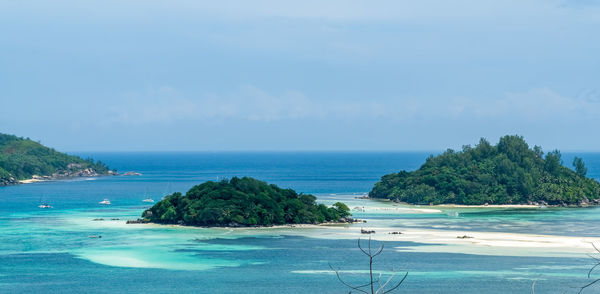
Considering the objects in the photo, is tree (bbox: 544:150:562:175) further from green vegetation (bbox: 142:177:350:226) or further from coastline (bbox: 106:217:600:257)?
coastline (bbox: 106:217:600:257)

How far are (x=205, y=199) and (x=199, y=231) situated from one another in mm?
7921

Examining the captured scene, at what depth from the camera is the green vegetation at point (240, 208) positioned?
340 ft

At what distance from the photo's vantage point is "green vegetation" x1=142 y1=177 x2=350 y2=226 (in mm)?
103625

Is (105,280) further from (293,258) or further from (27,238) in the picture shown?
(27,238)

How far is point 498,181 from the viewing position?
15150 cm

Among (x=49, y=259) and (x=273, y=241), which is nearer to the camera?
(x=49, y=259)

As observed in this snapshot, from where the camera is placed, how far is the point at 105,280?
220ft

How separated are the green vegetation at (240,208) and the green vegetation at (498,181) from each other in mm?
42411

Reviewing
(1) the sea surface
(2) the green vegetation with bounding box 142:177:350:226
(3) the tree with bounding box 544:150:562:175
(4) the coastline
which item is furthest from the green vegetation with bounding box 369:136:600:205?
(4) the coastline

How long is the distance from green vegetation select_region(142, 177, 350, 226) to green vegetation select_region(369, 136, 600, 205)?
42411 millimetres

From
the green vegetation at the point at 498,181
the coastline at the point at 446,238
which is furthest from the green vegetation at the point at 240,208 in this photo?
the green vegetation at the point at 498,181

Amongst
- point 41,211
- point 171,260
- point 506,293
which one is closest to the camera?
point 506,293

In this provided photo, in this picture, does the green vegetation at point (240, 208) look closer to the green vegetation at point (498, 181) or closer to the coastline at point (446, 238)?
the coastline at point (446, 238)

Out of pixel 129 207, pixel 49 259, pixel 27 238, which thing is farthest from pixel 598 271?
pixel 129 207
